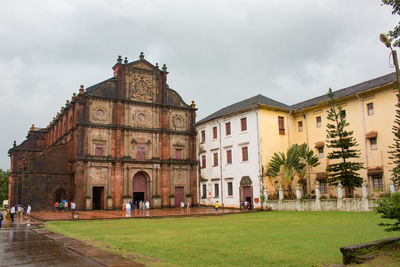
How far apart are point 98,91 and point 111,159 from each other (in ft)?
24.9

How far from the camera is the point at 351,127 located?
1214 inches

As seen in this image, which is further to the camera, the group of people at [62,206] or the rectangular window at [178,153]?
the rectangular window at [178,153]

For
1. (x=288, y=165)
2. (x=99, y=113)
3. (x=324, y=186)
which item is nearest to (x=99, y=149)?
(x=99, y=113)

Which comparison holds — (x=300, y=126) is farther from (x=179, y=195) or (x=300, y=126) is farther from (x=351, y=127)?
(x=179, y=195)

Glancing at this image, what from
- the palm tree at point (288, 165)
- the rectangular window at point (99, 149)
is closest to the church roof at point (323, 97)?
the palm tree at point (288, 165)

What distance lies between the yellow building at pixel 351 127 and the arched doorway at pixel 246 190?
1824mm

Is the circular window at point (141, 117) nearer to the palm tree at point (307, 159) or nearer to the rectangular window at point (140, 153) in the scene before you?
the rectangular window at point (140, 153)

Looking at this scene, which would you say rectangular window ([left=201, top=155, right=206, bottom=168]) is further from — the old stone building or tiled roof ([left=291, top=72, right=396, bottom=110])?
tiled roof ([left=291, top=72, right=396, bottom=110])

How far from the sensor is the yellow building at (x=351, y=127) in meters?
28.0

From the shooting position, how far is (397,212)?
318 inches

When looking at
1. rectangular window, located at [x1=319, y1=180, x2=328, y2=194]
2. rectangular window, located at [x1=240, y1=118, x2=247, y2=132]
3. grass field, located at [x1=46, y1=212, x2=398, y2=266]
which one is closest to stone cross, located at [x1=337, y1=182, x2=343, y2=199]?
rectangular window, located at [x1=319, y1=180, x2=328, y2=194]

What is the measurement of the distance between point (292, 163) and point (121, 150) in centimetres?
1851

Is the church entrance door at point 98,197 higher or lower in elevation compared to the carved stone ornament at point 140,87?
lower

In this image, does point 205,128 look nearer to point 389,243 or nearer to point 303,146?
point 303,146
